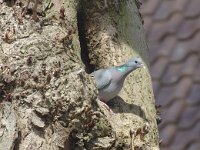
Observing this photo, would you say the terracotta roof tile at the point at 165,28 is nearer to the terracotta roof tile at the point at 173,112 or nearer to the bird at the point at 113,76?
the terracotta roof tile at the point at 173,112

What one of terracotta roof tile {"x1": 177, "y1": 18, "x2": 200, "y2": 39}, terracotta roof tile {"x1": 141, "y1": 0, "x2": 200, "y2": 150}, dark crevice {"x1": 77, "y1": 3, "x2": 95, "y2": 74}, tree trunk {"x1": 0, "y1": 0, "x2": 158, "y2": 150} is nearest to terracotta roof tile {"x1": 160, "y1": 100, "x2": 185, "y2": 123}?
terracotta roof tile {"x1": 141, "y1": 0, "x2": 200, "y2": 150}

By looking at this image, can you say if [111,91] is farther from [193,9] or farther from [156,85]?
[193,9]

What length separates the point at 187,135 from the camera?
5988mm

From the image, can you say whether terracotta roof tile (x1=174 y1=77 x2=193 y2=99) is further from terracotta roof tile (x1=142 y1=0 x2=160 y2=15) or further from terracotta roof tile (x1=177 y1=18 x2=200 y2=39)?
terracotta roof tile (x1=142 y1=0 x2=160 y2=15)

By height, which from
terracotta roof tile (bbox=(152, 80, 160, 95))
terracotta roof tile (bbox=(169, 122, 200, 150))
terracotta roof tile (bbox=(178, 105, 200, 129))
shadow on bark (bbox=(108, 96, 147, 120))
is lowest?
shadow on bark (bbox=(108, 96, 147, 120))

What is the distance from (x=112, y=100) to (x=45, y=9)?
46 cm

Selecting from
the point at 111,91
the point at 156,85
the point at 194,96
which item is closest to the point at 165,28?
the point at 156,85

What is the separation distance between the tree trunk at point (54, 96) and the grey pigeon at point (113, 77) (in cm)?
5

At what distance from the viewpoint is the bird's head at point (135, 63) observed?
11.5 feet

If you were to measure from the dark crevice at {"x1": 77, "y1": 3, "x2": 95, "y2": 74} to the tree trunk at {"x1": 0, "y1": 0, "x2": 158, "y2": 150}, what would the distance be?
12 centimetres

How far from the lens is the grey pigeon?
355 cm

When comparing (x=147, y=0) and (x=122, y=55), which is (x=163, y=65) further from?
(x=122, y=55)

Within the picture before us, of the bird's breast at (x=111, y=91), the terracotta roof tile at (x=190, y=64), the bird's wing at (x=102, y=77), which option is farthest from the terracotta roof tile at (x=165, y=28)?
the bird's breast at (x=111, y=91)

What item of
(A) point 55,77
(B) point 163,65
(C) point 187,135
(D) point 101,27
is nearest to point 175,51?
(B) point 163,65
